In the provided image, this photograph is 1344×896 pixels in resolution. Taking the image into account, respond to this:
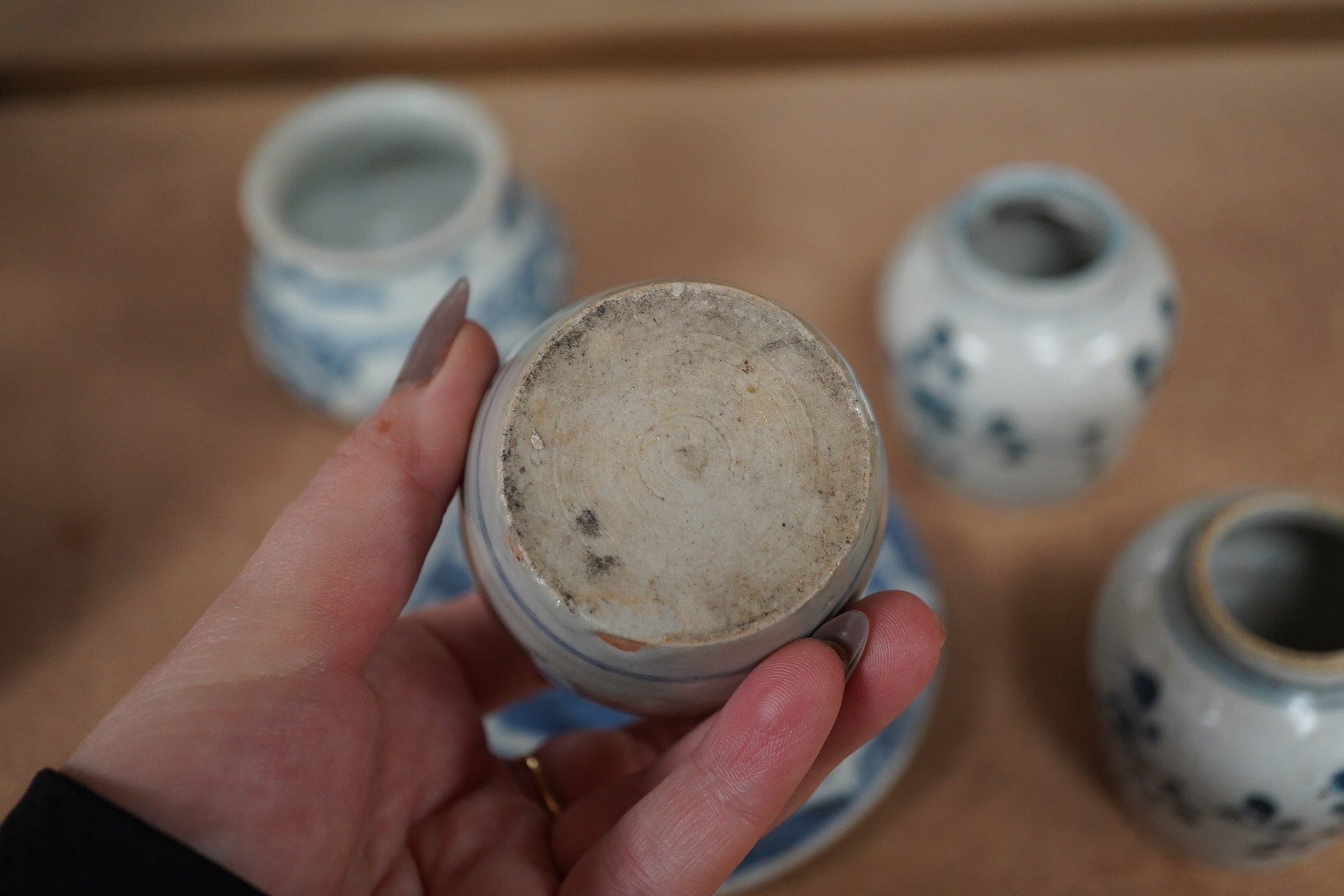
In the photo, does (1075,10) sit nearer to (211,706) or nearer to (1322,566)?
(1322,566)

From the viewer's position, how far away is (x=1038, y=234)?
39.4 inches

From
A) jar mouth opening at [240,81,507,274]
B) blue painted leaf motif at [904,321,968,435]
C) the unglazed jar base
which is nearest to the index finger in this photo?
the unglazed jar base

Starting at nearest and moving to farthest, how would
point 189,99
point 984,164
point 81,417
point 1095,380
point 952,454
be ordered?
point 1095,380 < point 952,454 < point 81,417 < point 984,164 < point 189,99

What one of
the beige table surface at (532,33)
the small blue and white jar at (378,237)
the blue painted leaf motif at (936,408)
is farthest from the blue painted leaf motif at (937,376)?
the beige table surface at (532,33)

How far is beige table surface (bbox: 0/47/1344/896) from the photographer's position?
3.14 ft

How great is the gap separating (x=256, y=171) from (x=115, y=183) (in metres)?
0.50

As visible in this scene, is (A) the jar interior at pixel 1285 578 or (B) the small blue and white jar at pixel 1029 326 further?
(B) the small blue and white jar at pixel 1029 326

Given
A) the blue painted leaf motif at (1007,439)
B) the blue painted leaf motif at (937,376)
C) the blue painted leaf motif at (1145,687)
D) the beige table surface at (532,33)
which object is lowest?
the blue painted leaf motif at (1145,687)

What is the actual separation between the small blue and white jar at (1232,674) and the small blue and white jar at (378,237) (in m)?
0.61

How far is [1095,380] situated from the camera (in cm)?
92

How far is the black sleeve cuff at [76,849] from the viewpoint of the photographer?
46 cm

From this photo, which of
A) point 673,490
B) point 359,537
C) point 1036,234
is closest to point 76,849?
point 359,537

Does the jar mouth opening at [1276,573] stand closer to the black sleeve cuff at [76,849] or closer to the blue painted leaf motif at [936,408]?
the blue painted leaf motif at [936,408]

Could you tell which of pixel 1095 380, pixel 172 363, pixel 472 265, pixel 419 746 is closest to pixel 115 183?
pixel 172 363
